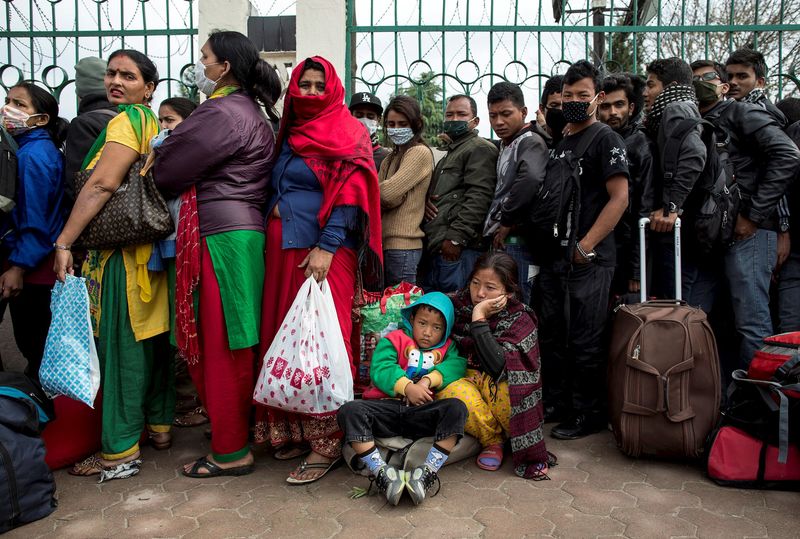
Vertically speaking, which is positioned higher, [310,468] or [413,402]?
[413,402]

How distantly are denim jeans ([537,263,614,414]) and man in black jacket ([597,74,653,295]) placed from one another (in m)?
0.33

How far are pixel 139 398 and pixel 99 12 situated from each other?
3399mm

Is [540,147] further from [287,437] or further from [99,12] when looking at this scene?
[99,12]

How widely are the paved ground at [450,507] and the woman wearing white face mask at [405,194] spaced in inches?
51.1

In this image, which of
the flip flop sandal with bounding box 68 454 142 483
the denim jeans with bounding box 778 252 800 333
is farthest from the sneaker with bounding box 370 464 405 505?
the denim jeans with bounding box 778 252 800 333

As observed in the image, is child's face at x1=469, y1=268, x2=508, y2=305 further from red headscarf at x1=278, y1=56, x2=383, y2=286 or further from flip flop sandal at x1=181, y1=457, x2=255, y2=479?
flip flop sandal at x1=181, y1=457, x2=255, y2=479

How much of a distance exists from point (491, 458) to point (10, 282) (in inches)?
109

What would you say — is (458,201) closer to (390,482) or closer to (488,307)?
(488,307)

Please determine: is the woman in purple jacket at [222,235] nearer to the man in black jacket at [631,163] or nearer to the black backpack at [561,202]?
the black backpack at [561,202]

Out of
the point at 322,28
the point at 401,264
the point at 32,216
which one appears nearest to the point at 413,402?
the point at 401,264

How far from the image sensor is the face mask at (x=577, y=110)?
354 cm

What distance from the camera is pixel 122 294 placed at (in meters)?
3.22

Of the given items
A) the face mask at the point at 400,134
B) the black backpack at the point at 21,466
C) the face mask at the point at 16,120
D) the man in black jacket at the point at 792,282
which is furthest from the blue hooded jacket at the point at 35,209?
the man in black jacket at the point at 792,282

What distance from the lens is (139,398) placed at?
Result: 130 inches
